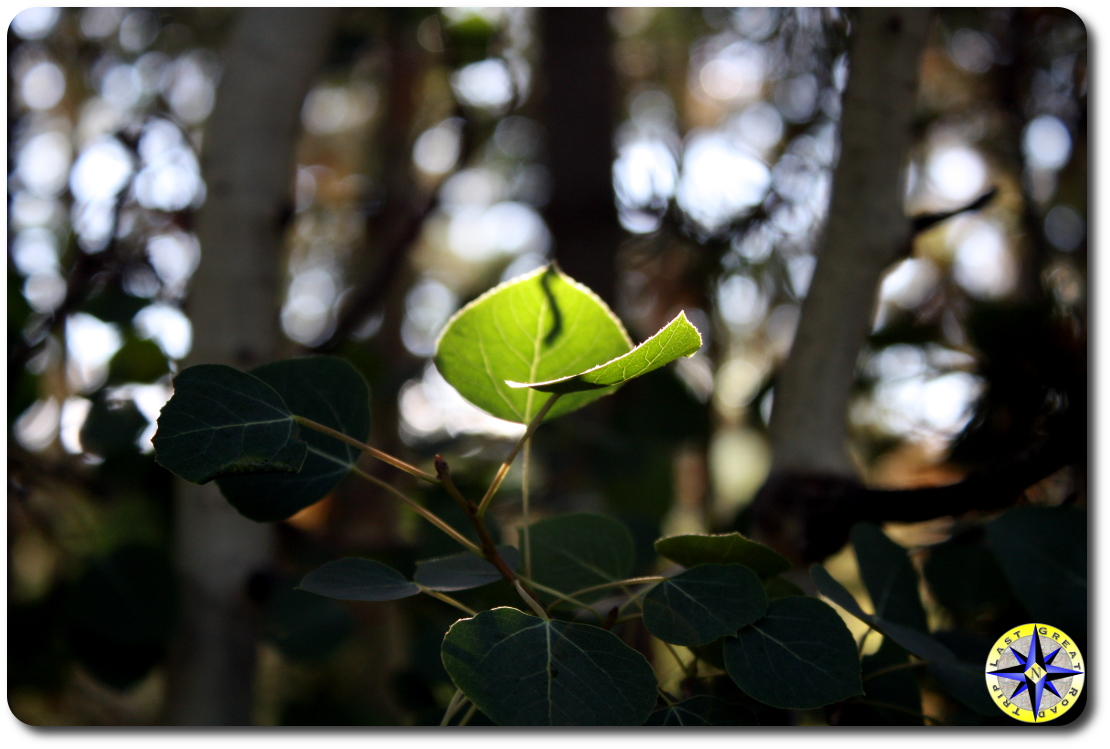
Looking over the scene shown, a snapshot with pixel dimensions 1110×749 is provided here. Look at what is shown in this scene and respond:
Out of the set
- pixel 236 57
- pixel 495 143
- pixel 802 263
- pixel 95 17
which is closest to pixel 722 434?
pixel 802 263

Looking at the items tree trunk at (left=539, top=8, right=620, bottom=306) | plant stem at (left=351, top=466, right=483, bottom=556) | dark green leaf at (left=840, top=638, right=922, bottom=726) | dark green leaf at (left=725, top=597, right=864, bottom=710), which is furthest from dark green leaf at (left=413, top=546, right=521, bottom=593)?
tree trunk at (left=539, top=8, right=620, bottom=306)

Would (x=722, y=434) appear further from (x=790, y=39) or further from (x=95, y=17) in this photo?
(x=95, y=17)

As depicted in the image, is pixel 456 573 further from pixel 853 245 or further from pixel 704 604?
pixel 853 245

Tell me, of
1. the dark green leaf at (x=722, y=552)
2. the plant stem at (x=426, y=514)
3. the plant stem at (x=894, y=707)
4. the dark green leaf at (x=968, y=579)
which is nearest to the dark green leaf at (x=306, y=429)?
the plant stem at (x=426, y=514)

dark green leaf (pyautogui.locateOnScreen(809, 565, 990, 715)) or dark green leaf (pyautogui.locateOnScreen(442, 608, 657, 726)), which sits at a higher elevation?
dark green leaf (pyautogui.locateOnScreen(442, 608, 657, 726))

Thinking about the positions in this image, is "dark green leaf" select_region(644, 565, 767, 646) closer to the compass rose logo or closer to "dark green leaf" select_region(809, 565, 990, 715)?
"dark green leaf" select_region(809, 565, 990, 715)
